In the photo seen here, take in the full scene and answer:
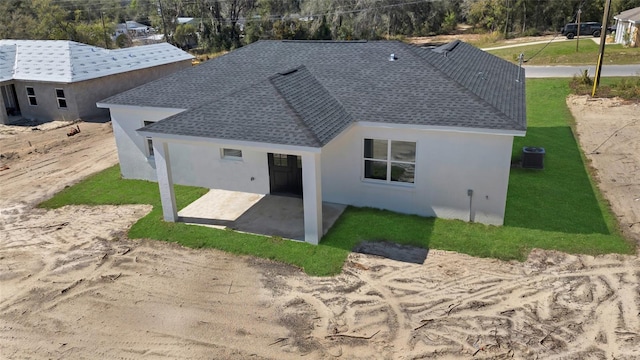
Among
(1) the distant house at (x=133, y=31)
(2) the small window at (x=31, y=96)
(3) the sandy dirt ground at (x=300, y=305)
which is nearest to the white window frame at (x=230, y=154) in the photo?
(3) the sandy dirt ground at (x=300, y=305)

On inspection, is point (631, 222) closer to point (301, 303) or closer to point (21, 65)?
point (301, 303)

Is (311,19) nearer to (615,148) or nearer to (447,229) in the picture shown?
(615,148)

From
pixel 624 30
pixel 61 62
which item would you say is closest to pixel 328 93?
pixel 61 62

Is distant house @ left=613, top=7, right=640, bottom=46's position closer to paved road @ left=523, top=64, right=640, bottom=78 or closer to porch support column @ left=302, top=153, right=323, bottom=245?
paved road @ left=523, top=64, right=640, bottom=78

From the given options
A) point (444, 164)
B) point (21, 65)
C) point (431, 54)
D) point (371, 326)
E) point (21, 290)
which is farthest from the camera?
point (21, 65)

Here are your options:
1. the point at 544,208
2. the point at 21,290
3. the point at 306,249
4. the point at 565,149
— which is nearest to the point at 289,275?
the point at 306,249
